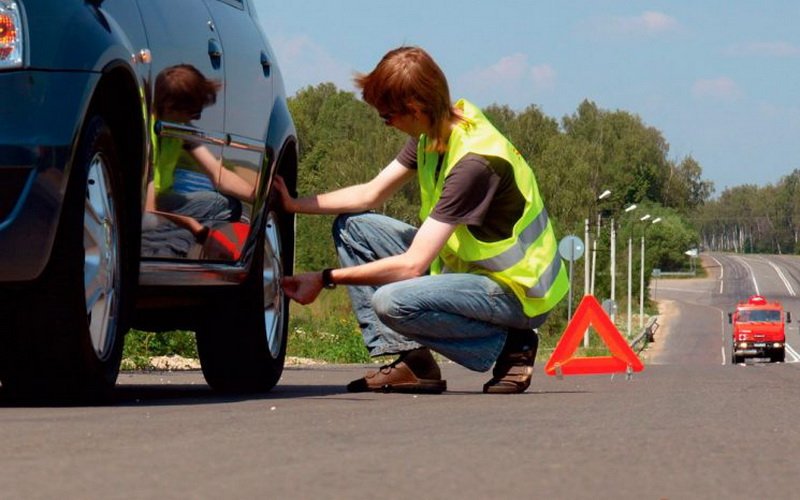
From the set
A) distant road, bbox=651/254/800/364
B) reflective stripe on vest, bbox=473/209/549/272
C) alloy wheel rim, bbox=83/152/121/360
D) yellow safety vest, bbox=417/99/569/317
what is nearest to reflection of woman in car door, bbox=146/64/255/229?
alloy wheel rim, bbox=83/152/121/360

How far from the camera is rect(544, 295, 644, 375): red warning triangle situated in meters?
9.74

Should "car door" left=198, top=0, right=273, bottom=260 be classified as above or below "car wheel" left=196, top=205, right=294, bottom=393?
above

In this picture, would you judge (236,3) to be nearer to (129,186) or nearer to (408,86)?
(408,86)

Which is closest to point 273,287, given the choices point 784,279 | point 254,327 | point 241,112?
point 254,327

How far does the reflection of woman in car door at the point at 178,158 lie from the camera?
615 cm

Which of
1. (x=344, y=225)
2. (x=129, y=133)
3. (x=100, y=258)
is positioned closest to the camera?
(x=100, y=258)

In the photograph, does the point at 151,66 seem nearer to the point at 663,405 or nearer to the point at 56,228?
the point at 56,228

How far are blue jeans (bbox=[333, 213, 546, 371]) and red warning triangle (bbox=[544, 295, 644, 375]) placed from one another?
2.19 m

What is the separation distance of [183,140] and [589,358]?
164 inches

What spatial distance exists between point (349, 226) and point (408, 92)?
72cm

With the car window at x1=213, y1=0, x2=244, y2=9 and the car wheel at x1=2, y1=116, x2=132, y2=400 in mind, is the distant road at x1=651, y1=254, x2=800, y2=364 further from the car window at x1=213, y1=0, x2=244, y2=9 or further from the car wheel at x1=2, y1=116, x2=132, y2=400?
the car wheel at x1=2, y1=116, x2=132, y2=400

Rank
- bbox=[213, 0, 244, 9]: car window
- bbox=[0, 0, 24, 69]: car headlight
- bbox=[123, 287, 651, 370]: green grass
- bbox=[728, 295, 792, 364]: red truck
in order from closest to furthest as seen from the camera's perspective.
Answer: bbox=[0, 0, 24, 69]: car headlight
bbox=[213, 0, 244, 9]: car window
bbox=[123, 287, 651, 370]: green grass
bbox=[728, 295, 792, 364]: red truck

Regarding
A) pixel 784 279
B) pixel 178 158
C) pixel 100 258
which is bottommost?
pixel 784 279

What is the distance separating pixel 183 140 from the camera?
636 cm
